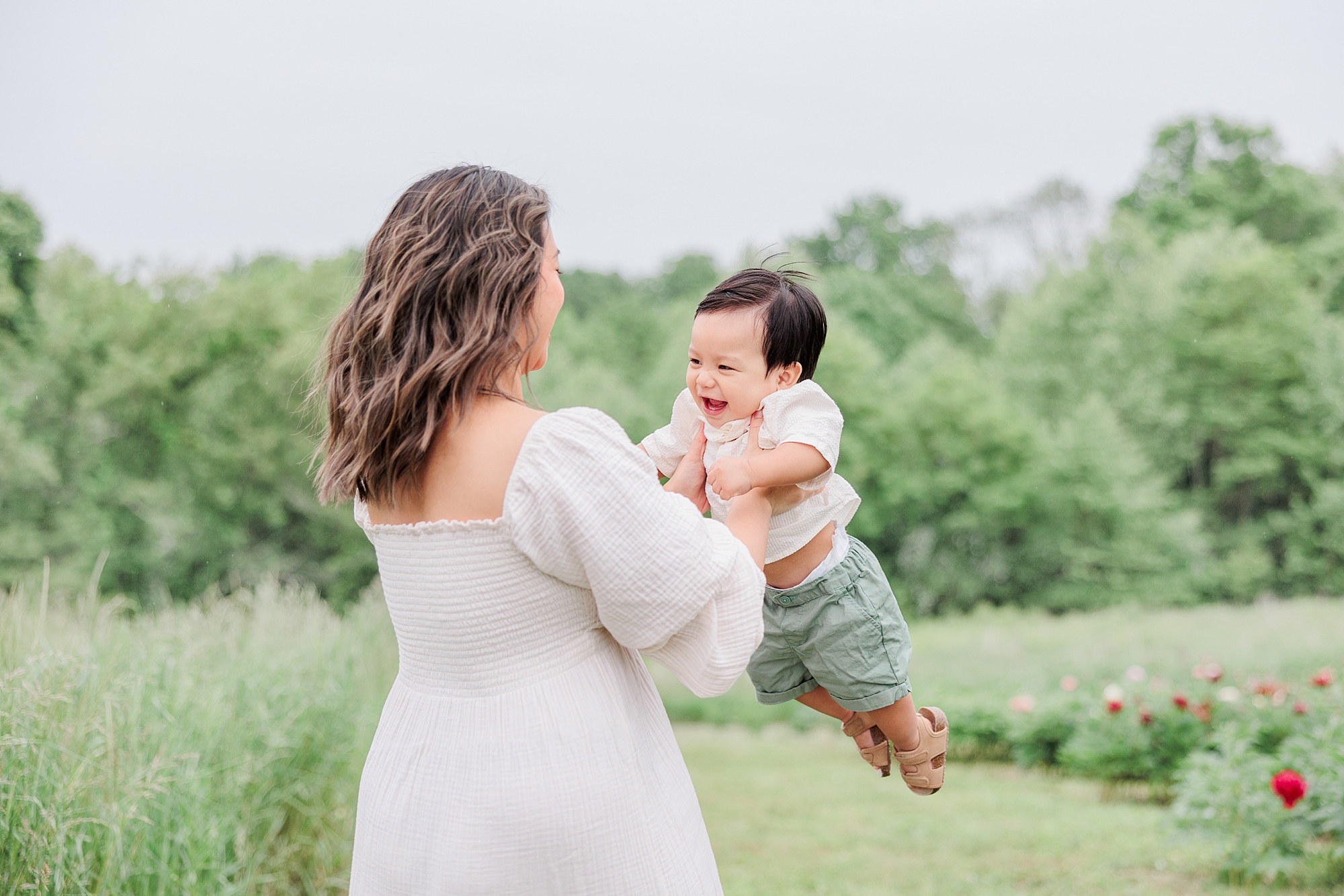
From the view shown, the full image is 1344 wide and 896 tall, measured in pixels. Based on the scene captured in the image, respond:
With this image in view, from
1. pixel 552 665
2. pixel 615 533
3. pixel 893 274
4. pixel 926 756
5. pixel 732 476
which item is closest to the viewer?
pixel 615 533

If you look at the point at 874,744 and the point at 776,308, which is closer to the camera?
the point at 776,308

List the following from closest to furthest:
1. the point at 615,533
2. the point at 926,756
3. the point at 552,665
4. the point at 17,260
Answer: the point at 615,533, the point at 552,665, the point at 926,756, the point at 17,260

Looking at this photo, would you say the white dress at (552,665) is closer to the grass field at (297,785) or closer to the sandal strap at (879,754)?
the sandal strap at (879,754)

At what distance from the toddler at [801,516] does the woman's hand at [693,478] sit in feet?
0.05

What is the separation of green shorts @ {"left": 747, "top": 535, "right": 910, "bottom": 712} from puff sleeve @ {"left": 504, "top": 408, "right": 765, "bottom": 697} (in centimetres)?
44

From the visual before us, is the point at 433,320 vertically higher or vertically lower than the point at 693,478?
higher

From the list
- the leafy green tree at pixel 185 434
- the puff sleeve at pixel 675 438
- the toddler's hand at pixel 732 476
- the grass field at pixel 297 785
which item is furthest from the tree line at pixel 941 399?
the toddler's hand at pixel 732 476

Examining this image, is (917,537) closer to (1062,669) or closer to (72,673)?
(1062,669)

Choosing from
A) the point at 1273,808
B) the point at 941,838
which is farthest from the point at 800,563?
the point at 941,838

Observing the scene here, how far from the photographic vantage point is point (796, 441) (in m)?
1.61

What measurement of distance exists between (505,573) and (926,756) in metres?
1.01

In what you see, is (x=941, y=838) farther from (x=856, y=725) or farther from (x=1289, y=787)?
(x=856, y=725)

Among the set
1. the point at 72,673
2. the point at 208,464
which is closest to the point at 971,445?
the point at 208,464

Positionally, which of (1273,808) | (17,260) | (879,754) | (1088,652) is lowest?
(1088,652)
